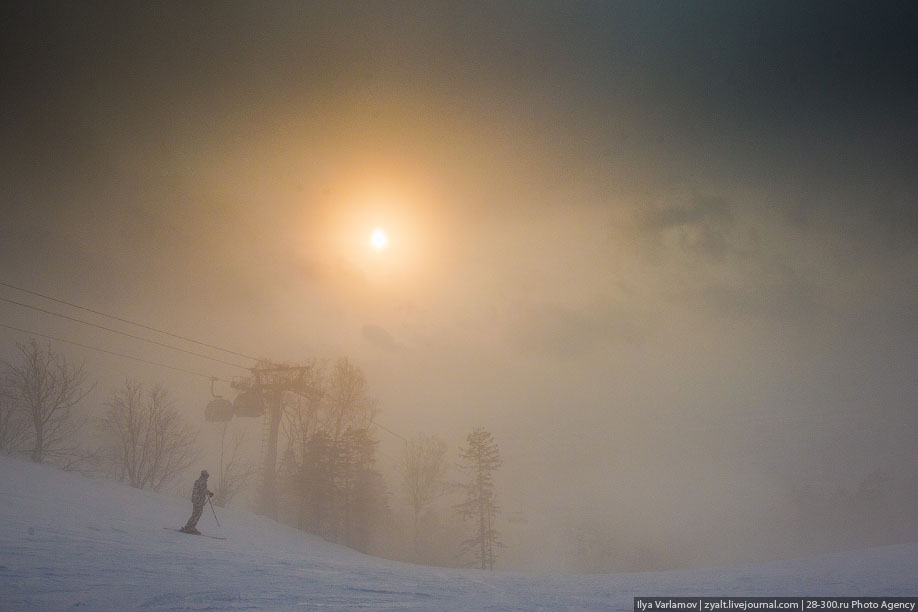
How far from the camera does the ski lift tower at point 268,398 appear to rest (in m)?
A: 58.8

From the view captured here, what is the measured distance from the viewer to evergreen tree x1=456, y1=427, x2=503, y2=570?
2288 inches

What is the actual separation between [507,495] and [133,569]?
416ft

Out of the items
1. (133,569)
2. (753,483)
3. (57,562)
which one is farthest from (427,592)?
(753,483)

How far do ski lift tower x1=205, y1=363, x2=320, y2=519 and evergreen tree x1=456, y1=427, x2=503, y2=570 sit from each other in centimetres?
2319

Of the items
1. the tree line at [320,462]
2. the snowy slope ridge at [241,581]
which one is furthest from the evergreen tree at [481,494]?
the snowy slope ridge at [241,581]

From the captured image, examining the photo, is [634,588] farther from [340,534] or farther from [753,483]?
[753,483]

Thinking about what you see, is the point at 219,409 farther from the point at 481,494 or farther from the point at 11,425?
the point at 481,494

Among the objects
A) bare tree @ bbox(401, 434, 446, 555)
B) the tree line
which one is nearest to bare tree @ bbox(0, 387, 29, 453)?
the tree line

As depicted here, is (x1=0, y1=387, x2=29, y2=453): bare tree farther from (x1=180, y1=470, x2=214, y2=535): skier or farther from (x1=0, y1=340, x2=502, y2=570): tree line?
(x1=180, y1=470, x2=214, y2=535): skier

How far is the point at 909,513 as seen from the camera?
101 metres

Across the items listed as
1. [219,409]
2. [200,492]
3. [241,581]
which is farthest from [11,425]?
[241,581]

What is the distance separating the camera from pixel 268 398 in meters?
67.1

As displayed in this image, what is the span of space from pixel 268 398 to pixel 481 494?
3306cm

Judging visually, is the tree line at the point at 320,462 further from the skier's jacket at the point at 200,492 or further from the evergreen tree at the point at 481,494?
the skier's jacket at the point at 200,492
